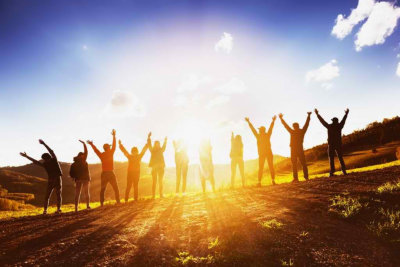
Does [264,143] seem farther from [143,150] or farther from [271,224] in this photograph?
[271,224]

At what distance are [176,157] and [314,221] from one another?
794 cm

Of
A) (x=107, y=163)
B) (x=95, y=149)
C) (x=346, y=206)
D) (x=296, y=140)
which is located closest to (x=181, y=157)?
(x=107, y=163)

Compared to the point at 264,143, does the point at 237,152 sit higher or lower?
lower

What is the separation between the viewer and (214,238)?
205 inches

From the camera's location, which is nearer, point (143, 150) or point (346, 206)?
point (346, 206)

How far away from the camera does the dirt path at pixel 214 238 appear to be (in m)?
4.38

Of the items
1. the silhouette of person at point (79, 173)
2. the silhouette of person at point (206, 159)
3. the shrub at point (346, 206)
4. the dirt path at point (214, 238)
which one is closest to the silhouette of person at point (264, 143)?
the silhouette of person at point (206, 159)

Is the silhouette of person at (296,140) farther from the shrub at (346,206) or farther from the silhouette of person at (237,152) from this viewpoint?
the shrub at (346,206)

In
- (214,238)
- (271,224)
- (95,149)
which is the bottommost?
(214,238)

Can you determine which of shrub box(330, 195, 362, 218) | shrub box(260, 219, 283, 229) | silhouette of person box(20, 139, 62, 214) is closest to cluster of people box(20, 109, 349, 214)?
silhouette of person box(20, 139, 62, 214)

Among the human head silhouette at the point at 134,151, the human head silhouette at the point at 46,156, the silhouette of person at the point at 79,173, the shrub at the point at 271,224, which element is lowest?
the shrub at the point at 271,224

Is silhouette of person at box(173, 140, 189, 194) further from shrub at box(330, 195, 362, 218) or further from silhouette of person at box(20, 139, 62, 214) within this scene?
shrub at box(330, 195, 362, 218)

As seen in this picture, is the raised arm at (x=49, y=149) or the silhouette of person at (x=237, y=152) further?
the silhouette of person at (x=237, y=152)

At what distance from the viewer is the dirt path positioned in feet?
14.4
